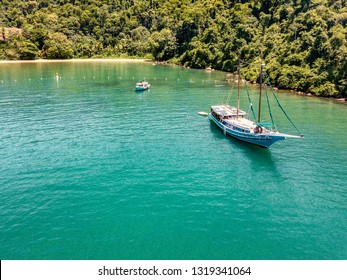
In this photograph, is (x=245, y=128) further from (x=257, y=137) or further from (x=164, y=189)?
(x=164, y=189)

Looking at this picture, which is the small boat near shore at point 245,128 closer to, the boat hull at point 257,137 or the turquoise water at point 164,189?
the boat hull at point 257,137

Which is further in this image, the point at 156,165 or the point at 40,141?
the point at 40,141

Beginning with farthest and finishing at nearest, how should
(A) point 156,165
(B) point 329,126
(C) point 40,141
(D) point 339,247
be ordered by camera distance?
1. (B) point 329,126
2. (C) point 40,141
3. (A) point 156,165
4. (D) point 339,247

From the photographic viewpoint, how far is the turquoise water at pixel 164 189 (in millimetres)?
36750

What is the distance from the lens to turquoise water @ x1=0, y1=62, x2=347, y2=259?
121 ft

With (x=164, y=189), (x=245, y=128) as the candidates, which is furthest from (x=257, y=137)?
(x=164, y=189)

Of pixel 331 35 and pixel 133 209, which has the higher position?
pixel 331 35

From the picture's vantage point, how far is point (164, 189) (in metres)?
48.5

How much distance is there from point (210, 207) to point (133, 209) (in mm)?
10562

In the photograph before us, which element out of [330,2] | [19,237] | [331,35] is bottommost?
[19,237]

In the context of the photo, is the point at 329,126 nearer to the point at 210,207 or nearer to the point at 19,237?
the point at 210,207

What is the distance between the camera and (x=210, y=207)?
44.0 meters

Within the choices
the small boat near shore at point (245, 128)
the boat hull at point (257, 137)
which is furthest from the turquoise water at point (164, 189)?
the small boat near shore at point (245, 128)

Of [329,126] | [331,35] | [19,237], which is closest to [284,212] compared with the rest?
[19,237]
